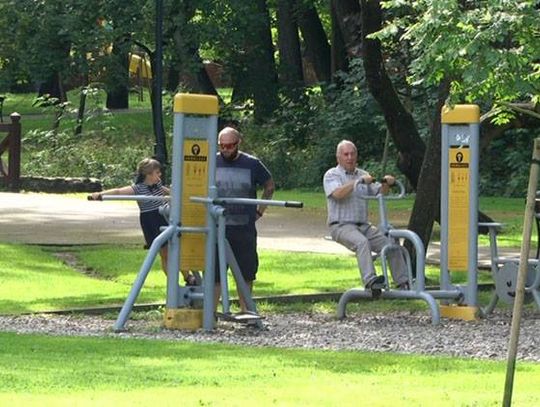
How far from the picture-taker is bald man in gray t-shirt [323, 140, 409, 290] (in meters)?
14.8

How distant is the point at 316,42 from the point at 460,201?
98.0 ft

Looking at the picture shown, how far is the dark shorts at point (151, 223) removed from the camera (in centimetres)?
1581

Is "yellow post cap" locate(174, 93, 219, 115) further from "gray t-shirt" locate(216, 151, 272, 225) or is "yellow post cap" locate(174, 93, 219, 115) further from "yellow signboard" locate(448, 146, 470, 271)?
"yellow signboard" locate(448, 146, 470, 271)

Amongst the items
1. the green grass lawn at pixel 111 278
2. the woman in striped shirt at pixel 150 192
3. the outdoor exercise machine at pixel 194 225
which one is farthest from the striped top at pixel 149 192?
the outdoor exercise machine at pixel 194 225

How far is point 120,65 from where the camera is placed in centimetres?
4081

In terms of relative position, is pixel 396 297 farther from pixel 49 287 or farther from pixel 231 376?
pixel 231 376

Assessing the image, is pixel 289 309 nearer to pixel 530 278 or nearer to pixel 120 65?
pixel 530 278

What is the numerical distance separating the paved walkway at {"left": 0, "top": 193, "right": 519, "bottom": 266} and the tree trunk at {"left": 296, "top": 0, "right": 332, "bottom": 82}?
15.9 meters

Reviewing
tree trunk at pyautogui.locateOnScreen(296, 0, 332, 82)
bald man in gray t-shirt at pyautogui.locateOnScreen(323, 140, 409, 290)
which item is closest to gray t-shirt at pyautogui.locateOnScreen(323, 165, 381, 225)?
bald man in gray t-shirt at pyautogui.locateOnScreen(323, 140, 409, 290)

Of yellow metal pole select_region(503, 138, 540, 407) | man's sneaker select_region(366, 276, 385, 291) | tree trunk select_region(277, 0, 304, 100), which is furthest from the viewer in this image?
tree trunk select_region(277, 0, 304, 100)

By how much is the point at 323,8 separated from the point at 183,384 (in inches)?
1513

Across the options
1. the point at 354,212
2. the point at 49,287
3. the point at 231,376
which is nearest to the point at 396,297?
the point at 354,212

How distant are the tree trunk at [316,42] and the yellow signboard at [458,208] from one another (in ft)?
95.7

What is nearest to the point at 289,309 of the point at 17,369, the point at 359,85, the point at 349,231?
the point at 349,231
